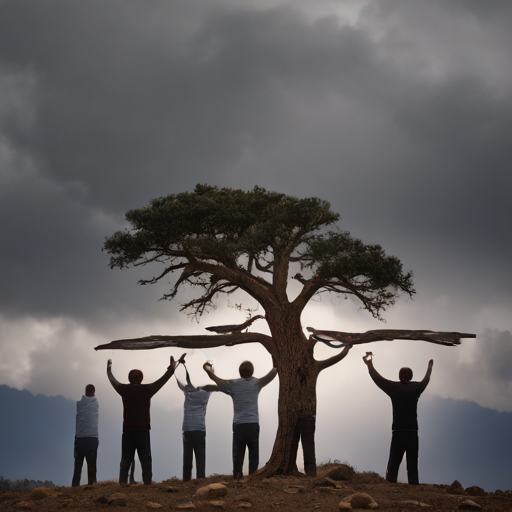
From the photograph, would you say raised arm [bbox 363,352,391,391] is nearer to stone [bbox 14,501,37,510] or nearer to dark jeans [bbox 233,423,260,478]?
dark jeans [bbox 233,423,260,478]

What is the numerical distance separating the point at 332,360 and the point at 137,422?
18.3ft

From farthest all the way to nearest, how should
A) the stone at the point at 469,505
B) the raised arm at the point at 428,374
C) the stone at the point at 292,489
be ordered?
1. the raised arm at the point at 428,374
2. the stone at the point at 292,489
3. the stone at the point at 469,505

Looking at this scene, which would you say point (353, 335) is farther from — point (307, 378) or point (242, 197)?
point (242, 197)

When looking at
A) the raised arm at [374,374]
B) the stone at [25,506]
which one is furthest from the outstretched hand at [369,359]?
the stone at [25,506]

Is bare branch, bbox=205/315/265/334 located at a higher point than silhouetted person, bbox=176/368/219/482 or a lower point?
higher

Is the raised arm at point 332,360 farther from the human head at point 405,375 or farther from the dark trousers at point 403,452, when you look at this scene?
the dark trousers at point 403,452

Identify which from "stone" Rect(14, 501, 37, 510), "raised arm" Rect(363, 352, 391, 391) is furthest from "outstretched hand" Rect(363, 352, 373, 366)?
"stone" Rect(14, 501, 37, 510)

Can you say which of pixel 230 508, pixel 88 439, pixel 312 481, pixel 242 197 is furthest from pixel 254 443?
pixel 242 197

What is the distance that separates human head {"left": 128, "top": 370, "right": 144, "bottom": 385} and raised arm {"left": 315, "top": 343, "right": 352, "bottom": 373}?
516 cm

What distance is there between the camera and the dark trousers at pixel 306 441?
12102 mm

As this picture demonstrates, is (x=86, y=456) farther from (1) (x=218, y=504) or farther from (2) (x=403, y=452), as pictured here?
(2) (x=403, y=452)

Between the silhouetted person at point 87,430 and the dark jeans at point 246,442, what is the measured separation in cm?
325

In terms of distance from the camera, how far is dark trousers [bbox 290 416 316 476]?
39.7 ft

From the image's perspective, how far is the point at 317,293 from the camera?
49.1 ft
